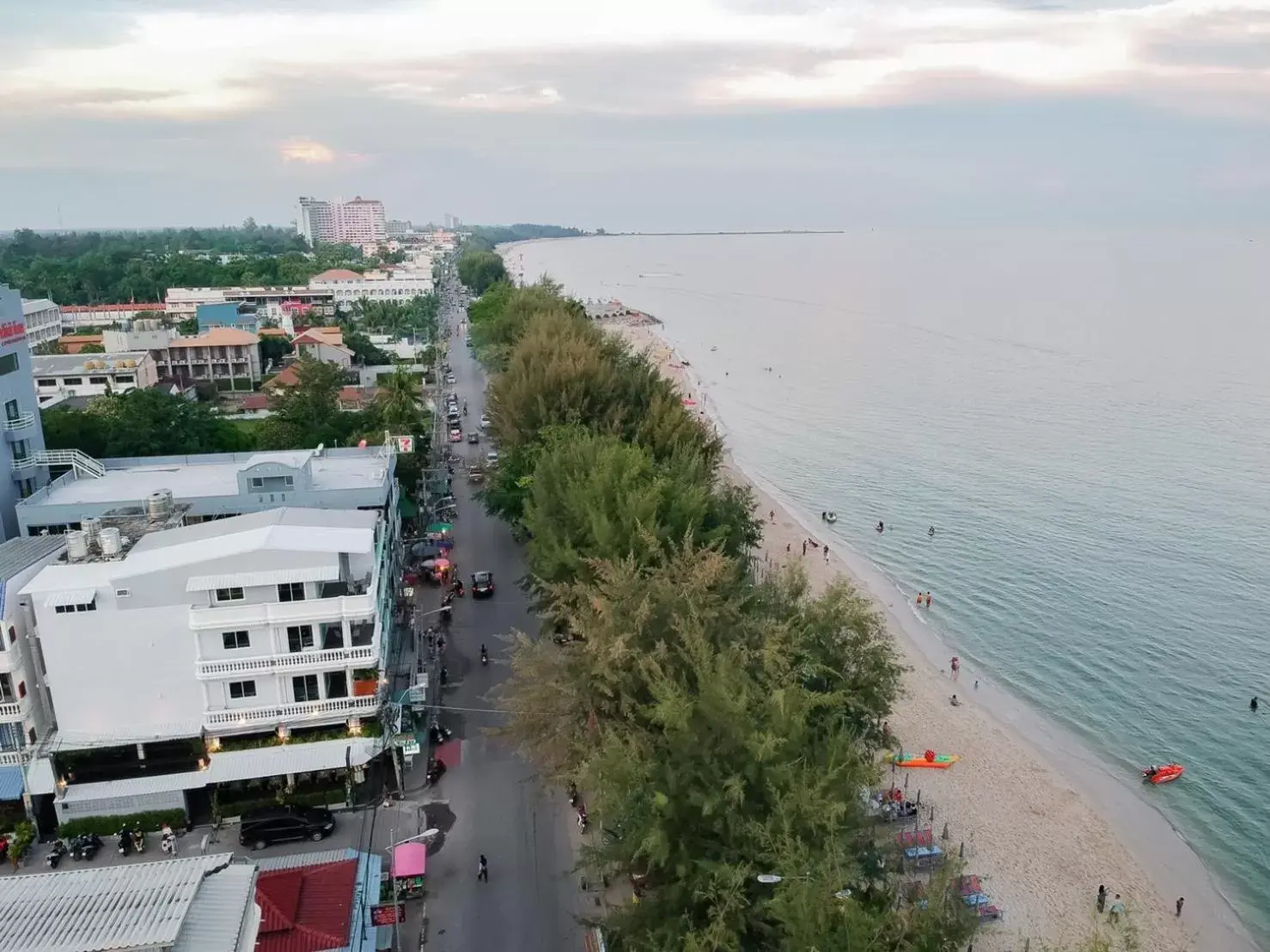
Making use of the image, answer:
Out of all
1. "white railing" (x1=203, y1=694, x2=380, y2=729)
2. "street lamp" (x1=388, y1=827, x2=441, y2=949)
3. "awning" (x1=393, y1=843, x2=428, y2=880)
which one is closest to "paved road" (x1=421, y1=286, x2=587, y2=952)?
"street lamp" (x1=388, y1=827, x2=441, y2=949)

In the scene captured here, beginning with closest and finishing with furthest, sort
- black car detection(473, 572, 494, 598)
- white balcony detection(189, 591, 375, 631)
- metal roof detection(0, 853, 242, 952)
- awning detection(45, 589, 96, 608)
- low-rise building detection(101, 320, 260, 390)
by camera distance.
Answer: metal roof detection(0, 853, 242, 952) < awning detection(45, 589, 96, 608) < white balcony detection(189, 591, 375, 631) < black car detection(473, 572, 494, 598) < low-rise building detection(101, 320, 260, 390)

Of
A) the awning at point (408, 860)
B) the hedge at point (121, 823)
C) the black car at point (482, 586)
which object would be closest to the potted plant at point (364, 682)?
the awning at point (408, 860)

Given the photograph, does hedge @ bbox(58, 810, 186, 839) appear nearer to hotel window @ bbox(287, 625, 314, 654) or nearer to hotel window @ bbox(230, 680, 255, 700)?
hotel window @ bbox(230, 680, 255, 700)

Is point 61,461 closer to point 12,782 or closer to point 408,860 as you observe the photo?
point 12,782

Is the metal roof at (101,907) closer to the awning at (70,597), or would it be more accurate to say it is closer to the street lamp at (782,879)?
the street lamp at (782,879)

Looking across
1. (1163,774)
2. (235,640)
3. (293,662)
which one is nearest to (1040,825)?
(1163,774)

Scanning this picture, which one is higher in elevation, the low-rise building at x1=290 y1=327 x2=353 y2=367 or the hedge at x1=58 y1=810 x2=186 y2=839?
the low-rise building at x1=290 y1=327 x2=353 y2=367

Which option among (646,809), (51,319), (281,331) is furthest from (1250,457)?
(51,319)

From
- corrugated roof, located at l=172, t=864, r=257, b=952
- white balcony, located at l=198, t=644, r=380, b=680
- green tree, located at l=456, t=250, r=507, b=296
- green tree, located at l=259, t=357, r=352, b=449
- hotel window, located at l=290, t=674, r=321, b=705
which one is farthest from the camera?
green tree, located at l=456, t=250, r=507, b=296
